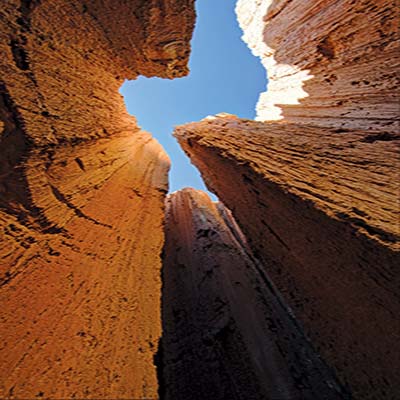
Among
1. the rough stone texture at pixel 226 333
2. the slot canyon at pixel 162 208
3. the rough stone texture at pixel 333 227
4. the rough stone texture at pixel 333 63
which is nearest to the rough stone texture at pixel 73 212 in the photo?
the slot canyon at pixel 162 208

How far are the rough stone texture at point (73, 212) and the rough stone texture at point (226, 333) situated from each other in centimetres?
282

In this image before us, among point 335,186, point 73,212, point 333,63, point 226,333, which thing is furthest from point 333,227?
point 226,333

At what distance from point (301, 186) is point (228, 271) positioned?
5.43 meters

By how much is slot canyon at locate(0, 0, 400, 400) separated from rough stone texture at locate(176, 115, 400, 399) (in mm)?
25

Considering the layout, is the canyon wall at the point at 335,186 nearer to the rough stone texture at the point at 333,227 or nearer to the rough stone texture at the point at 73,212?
the rough stone texture at the point at 333,227

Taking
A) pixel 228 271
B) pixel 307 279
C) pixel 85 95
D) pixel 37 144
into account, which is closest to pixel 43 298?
pixel 37 144

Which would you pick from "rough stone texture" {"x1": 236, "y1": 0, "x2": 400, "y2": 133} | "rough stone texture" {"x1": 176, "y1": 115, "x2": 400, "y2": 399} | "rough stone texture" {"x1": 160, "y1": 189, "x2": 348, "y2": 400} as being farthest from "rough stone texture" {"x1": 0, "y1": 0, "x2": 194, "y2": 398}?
"rough stone texture" {"x1": 236, "y1": 0, "x2": 400, "y2": 133}

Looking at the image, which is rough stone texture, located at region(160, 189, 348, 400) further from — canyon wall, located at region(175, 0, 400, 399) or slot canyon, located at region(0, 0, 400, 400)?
canyon wall, located at region(175, 0, 400, 399)

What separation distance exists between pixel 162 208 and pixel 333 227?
3.15 metres

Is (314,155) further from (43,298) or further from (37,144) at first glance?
(43,298)

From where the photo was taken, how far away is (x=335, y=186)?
257cm

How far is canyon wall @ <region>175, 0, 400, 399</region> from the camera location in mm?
2357

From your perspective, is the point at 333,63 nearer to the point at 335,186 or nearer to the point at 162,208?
the point at 335,186

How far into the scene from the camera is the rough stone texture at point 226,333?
525 centimetres
